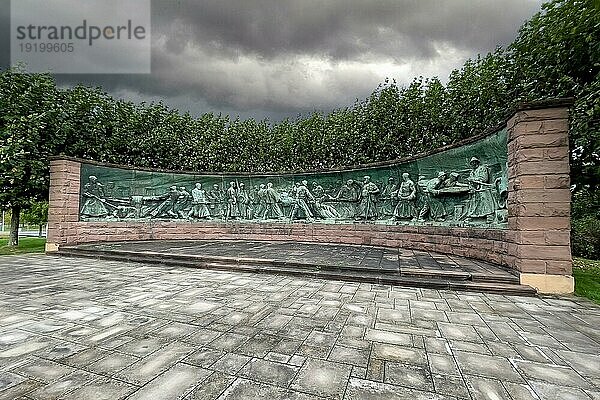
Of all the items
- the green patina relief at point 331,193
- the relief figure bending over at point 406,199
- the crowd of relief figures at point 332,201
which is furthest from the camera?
the relief figure bending over at point 406,199

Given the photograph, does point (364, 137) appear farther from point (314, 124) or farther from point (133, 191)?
point (133, 191)

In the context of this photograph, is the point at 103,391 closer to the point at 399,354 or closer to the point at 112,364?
the point at 112,364

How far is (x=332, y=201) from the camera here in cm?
1441

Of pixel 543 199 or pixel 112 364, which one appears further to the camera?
pixel 543 199

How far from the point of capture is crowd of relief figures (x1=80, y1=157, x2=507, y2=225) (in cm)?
877

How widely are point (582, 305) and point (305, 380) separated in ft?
17.7

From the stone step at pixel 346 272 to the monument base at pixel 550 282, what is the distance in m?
0.22

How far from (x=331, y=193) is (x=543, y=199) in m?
8.99

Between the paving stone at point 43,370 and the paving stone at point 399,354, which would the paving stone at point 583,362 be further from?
the paving stone at point 43,370

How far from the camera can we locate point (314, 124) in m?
18.8

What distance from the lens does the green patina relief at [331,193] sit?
28.1ft

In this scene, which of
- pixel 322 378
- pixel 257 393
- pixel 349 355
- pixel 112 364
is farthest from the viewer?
pixel 349 355

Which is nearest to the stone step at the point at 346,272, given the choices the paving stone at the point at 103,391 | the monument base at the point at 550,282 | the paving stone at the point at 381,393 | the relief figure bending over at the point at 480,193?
the monument base at the point at 550,282

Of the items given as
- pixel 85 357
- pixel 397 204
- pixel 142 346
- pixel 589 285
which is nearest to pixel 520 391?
pixel 142 346
